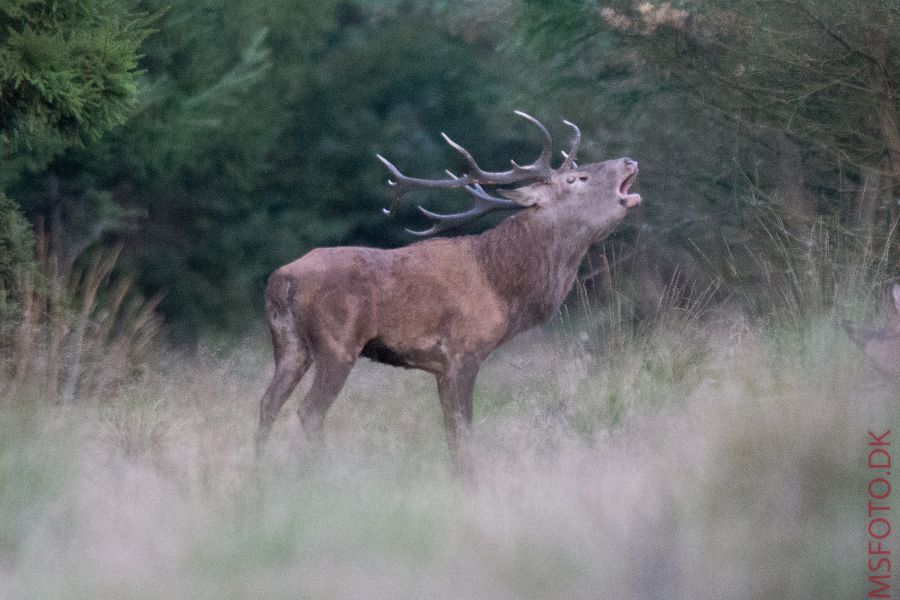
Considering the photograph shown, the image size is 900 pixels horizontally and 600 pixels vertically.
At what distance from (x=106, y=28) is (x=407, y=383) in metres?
3.74

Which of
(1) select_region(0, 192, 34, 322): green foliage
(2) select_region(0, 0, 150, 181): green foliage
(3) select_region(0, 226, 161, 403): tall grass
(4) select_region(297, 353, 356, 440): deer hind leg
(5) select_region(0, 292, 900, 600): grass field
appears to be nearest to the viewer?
(5) select_region(0, 292, 900, 600): grass field

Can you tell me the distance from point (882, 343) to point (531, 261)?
2240 mm

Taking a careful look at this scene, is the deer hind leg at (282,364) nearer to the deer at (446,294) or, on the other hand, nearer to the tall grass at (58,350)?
the deer at (446,294)

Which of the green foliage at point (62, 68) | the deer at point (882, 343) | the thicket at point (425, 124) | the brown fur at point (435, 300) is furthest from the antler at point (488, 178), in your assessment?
the deer at point (882, 343)

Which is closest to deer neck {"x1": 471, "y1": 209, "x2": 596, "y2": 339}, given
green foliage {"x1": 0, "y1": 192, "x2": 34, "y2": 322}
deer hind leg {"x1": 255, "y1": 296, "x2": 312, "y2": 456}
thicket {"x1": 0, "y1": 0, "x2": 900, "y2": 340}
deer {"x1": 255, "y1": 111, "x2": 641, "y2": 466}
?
deer {"x1": 255, "y1": 111, "x2": 641, "y2": 466}

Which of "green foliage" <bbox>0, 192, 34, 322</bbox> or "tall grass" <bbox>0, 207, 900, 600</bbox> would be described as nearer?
"tall grass" <bbox>0, 207, 900, 600</bbox>

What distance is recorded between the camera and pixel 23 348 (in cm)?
928

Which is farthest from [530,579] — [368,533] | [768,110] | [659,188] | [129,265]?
[129,265]

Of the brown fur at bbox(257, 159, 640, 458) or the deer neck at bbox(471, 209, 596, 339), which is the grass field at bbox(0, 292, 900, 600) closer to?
the brown fur at bbox(257, 159, 640, 458)

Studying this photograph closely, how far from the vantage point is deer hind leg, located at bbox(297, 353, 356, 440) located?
880 cm

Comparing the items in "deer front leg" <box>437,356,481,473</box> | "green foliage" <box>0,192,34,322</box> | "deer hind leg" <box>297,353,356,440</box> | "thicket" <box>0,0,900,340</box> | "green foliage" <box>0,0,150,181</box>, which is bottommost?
"thicket" <box>0,0,900,340</box>

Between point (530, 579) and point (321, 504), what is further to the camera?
point (321, 504)

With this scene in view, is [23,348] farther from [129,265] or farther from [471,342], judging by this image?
[129,265]

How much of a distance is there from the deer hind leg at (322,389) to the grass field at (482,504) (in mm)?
153
